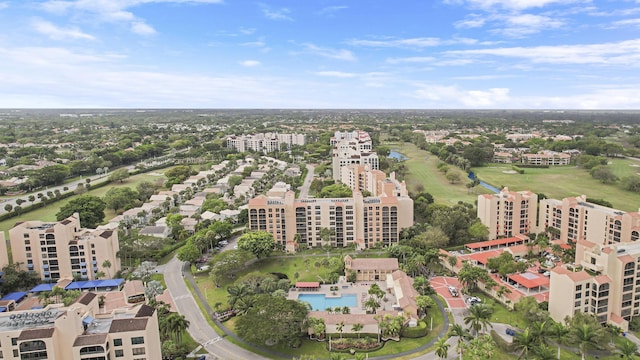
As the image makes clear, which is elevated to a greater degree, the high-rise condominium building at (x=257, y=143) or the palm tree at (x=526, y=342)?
the high-rise condominium building at (x=257, y=143)

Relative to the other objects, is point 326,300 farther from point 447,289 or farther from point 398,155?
point 398,155

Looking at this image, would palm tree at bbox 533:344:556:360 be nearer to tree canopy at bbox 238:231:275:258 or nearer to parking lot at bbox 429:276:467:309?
parking lot at bbox 429:276:467:309

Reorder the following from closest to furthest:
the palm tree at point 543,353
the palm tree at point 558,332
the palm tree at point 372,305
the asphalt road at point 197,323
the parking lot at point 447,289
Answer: the palm tree at point 543,353
the palm tree at point 558,332
the asphalt road at point 197,323
the palm tree at point 372,305
the parking lot at point 447,289

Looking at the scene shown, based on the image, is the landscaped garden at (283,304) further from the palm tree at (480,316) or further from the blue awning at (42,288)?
the blue awning at (42,288)

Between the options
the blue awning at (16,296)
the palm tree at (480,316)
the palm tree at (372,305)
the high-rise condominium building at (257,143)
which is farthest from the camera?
the high-rise condominium building at (257,143)

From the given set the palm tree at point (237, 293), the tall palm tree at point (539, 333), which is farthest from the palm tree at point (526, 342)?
the palm tree at point (237, 293)

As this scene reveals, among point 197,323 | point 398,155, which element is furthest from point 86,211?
point 398,155

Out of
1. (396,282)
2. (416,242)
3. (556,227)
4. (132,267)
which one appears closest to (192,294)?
(132,267)
